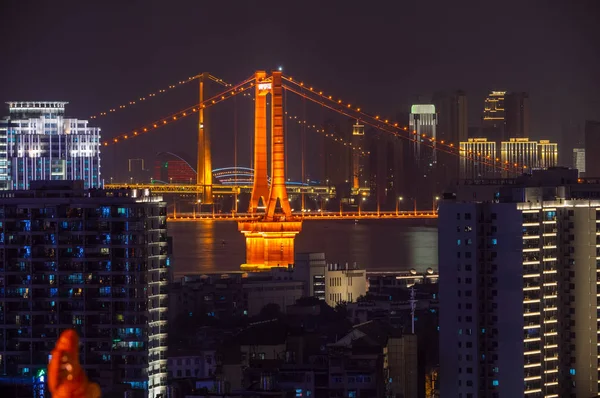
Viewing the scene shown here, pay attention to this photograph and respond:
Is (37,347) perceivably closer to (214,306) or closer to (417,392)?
(417,392)

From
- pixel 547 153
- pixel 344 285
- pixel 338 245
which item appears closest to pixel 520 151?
pixel 547 153

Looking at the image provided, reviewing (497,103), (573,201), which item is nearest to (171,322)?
(573,201)

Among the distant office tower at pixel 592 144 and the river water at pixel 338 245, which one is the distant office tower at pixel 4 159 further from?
the distant office tower at pixel 592 144

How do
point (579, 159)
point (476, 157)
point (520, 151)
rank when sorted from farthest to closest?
1. point (520, 151)
2. point (476, 157)
3. point (579, 159)

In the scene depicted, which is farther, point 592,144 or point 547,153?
point 547,153

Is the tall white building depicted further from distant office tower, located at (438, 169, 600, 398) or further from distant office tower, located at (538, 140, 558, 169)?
distant office tower, located at (438, 169, 600, 398)

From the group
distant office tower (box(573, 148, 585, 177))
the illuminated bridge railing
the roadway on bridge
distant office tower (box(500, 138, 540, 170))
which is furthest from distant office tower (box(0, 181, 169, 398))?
distant office tower (box(500, 138, 540, 170))

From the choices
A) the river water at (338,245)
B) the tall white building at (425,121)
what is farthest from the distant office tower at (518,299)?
the tall white building at (425,121)

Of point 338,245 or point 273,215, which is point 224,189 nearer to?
point 273,215
